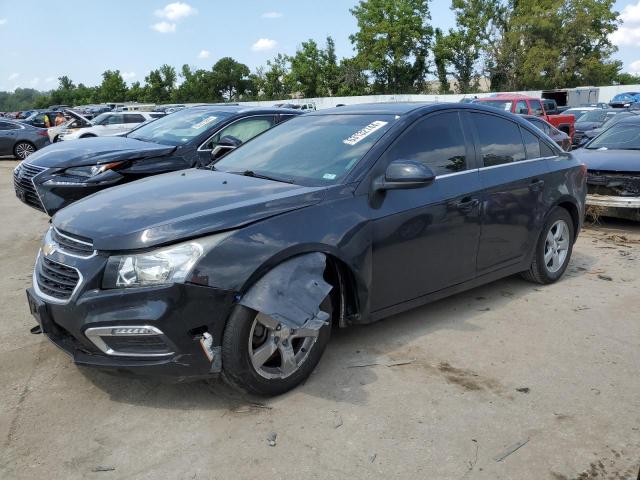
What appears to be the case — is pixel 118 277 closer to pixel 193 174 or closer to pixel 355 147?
pixel 193 174

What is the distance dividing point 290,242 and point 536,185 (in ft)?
9.13

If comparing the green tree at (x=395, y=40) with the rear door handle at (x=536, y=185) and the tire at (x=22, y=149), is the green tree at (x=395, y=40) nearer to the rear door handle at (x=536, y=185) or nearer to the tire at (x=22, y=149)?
the tire at (x=22, y=149)

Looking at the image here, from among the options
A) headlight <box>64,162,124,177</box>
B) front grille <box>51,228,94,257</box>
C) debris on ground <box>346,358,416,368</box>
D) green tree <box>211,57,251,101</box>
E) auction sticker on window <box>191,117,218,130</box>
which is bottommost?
debris on ground <box>346,358,416,368</box>

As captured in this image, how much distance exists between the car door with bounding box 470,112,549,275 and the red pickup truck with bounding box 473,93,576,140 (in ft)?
43.2

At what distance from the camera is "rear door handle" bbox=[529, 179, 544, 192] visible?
5126 mm

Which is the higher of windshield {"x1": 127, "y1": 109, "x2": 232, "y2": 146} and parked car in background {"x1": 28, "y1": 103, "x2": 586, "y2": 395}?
windshield {"x1": 127, "y1": 109, "x2": 232, "y2": 146}

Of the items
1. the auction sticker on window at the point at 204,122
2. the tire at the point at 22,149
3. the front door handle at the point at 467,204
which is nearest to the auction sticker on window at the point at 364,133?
the front door handle at the point at 467,204

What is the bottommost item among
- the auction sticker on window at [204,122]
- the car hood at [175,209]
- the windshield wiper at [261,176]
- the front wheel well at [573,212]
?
the front wheel well at [573,212]

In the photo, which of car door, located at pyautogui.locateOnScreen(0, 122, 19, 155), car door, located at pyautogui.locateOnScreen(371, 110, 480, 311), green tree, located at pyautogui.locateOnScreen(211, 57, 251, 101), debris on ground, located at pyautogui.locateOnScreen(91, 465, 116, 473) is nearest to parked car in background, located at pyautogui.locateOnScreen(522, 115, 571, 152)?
car door, located at pyautogui.locateOnScreen(371, 110, 480, 311)

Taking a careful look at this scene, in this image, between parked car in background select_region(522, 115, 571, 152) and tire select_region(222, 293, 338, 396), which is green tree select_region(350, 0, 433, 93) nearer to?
parked car in background select_region(522, 115, 571, 152)

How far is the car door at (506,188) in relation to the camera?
15.5ft

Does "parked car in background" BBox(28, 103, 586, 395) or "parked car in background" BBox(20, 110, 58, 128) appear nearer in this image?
"parked car in background" BBox(28, 103, 586, 395)

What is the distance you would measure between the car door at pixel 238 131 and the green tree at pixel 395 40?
59176 mm

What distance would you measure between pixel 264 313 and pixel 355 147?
152 centimetres
